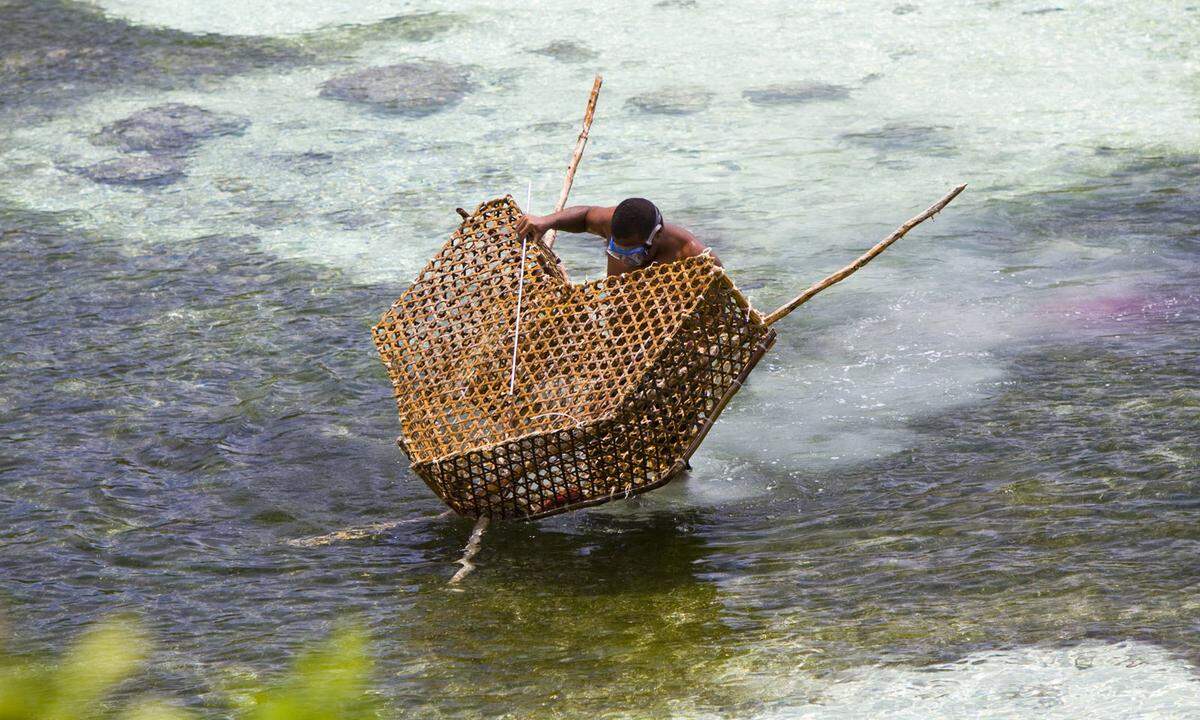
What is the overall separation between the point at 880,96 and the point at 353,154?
139 inches

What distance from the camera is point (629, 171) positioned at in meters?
8.26

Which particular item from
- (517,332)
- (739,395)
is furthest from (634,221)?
(739,395)

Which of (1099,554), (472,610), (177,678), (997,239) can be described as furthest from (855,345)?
(177,678)

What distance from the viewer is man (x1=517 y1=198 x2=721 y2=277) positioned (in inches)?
180

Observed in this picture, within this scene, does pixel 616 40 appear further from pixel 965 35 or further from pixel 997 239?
pixel 997 239

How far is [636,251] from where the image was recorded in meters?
4.62

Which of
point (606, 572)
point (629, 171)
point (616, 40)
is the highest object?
point (616, 40)

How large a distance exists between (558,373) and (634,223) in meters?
0.56

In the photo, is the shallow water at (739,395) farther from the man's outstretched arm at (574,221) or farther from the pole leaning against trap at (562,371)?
the man's outstretched arm at (574,221)

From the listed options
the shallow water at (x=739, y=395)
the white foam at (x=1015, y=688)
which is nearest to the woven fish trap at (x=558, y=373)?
the shallow water at (x=739, y=395)

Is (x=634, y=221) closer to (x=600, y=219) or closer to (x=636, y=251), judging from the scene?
(x=636, y=251)

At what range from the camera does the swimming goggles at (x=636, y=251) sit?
4590 millimetres

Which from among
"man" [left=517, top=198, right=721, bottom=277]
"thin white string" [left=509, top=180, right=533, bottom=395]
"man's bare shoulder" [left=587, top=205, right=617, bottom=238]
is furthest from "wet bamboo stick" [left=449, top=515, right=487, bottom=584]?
"man's bare shoulder" [left=587, top=205, right=617, bottom=238]

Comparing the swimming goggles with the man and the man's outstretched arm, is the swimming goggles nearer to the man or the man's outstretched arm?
the man
